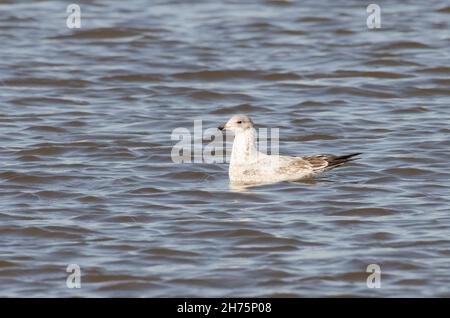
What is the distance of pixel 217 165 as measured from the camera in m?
13.9

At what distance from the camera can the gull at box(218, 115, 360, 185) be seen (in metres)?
12.7

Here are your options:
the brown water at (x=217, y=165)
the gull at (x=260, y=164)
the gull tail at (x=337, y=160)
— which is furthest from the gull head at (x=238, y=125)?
the gull tail at (x=337, y=160)

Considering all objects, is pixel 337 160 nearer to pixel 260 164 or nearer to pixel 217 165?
pixel 260 164

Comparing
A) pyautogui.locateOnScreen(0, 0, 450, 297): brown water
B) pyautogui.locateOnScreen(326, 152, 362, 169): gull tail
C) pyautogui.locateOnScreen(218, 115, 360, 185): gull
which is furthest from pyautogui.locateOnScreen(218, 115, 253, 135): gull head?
pyautogui.locateOnScreen(326, 152, 362, 169): gull tail

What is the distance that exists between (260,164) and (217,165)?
4.02ft

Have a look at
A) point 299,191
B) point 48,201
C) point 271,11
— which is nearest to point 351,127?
point 299,191

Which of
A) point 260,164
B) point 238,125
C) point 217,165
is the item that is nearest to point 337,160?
point 260,164

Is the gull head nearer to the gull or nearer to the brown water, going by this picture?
the gull

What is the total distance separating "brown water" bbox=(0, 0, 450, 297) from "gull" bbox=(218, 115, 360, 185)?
0.23m

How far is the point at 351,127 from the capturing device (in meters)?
15.6

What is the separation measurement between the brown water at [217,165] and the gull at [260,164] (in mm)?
232

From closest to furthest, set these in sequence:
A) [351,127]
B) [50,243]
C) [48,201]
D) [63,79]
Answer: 1. [50,243]
2. [48,201]
3. [351,127]
4. [63,79]

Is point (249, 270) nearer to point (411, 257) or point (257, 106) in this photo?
point (411, 257)

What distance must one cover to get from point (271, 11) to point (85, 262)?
1401cm
